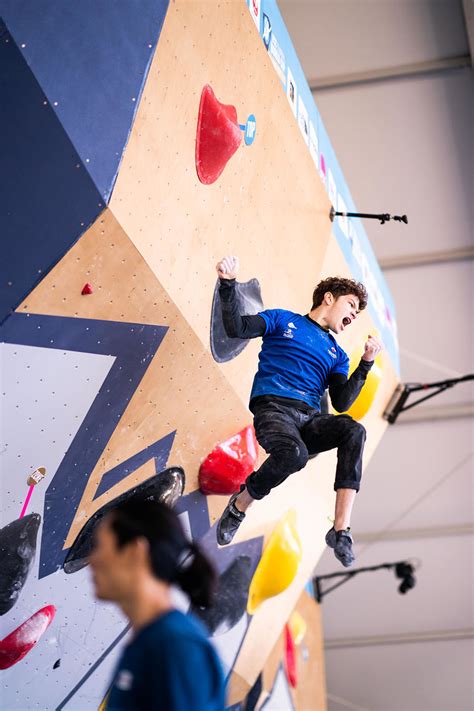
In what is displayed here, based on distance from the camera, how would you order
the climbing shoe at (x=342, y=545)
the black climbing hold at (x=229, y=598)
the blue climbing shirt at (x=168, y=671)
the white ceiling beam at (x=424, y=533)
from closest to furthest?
the blue climbing shirt at (x=168, y=671) → the climbing shoe at (x=342, y=545) → the black climbing hold at (x=229, y=598) → the white ceiling beam at (x=424, y=533)

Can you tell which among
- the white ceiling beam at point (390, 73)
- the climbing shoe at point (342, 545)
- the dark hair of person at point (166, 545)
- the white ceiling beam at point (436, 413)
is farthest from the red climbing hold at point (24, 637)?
the white ceiling beam at point (436, 413)

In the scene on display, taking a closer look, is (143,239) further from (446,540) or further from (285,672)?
(446,540)

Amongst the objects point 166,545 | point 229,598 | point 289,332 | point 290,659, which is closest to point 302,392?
point 289,332

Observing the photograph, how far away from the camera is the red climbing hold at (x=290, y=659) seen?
8548 millimetres

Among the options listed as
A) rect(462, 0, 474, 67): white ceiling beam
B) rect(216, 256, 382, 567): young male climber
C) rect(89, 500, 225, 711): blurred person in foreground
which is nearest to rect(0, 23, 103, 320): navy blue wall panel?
rect(216, 256, 382, 567): young male climber

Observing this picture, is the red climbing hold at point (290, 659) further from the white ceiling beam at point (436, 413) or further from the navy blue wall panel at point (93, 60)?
the navy blue wall panel at point (93, 60)

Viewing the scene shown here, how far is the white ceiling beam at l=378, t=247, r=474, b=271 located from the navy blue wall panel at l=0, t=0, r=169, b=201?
7.51 meters

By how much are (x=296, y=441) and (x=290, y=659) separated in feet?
19.5

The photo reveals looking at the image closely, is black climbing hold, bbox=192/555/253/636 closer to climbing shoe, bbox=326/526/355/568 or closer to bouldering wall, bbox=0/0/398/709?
bouldering wall, bbox=0/0/398/709

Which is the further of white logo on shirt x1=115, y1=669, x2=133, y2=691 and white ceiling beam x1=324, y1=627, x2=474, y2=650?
white ceiling beam x1=324, y1=627, x2=474, y2=650

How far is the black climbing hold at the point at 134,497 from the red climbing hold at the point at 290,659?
499 centimetres

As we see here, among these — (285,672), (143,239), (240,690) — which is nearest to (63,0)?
(143,239)

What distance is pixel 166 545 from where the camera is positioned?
1.81 meters

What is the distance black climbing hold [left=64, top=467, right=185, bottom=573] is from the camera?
3.76m
